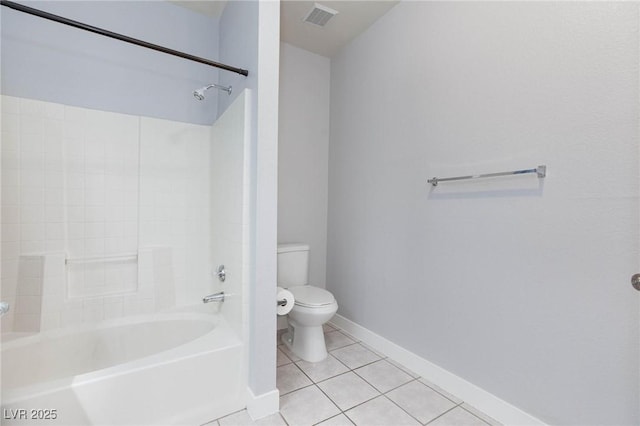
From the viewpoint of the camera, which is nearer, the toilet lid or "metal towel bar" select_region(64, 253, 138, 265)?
"metal towel bar" select_region(64, 253, 138, 265)

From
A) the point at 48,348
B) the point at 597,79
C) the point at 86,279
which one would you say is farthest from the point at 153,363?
the point at 597,79

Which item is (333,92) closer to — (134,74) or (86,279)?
(134,74)

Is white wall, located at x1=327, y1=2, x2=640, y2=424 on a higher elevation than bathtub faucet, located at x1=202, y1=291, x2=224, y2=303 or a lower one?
higher

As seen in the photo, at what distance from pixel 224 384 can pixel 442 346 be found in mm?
1233

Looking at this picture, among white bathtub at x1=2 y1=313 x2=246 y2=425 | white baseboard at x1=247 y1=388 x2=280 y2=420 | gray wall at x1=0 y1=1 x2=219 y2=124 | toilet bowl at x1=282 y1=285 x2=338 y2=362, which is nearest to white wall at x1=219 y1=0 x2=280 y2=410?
white baseboard at x1=247 y1=388 x2=280 y2=420

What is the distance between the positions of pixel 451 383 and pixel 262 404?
41.4 inches

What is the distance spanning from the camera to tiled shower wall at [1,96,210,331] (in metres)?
1.59

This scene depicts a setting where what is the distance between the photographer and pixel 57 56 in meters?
1.69

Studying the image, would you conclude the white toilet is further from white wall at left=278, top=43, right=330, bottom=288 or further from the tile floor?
white wall at left=278, top=43, right=330, bottom=288

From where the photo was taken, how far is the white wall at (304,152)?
2521 millimetres

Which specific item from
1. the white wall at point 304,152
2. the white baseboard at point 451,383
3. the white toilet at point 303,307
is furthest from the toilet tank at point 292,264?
the white baseboard at point 451,383

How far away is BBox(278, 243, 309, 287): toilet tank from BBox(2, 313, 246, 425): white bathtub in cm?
61

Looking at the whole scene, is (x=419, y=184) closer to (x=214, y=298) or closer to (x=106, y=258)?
(x=214, y=298)

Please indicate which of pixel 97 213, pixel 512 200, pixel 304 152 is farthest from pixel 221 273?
pixel 512 200
